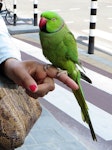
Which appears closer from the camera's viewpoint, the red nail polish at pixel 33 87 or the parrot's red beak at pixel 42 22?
the red nail polish at pixel 33 87

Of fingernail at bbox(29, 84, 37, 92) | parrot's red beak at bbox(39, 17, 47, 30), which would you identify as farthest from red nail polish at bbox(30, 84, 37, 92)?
parrot's red beak at bbox(39, 17, 47, 30)

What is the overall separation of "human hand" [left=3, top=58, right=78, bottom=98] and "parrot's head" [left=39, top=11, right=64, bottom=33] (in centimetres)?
50

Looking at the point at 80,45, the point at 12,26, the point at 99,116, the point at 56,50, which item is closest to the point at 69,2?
the point at 12,26

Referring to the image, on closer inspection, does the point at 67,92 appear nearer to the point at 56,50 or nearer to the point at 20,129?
the point at 56,50

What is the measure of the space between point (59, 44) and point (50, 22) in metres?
0.16

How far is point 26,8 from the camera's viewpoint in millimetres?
14258

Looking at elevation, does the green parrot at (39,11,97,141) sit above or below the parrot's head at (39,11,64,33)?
below

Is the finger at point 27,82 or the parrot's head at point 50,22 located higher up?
the parrot's head at point 50,22

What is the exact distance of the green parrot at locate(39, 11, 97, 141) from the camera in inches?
59.6

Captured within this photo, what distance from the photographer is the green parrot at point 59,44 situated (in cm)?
151

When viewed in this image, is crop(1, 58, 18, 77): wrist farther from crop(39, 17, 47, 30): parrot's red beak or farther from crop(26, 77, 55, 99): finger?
crop(39, 17, 47, 30): parrot's red beak

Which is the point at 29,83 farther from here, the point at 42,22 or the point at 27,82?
the point at 42,22

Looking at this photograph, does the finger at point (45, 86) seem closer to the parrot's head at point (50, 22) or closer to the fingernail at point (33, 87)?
the fingernail at point (33, 87)

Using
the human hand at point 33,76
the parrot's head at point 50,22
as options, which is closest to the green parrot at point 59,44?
the parrot's head at point 50,22
